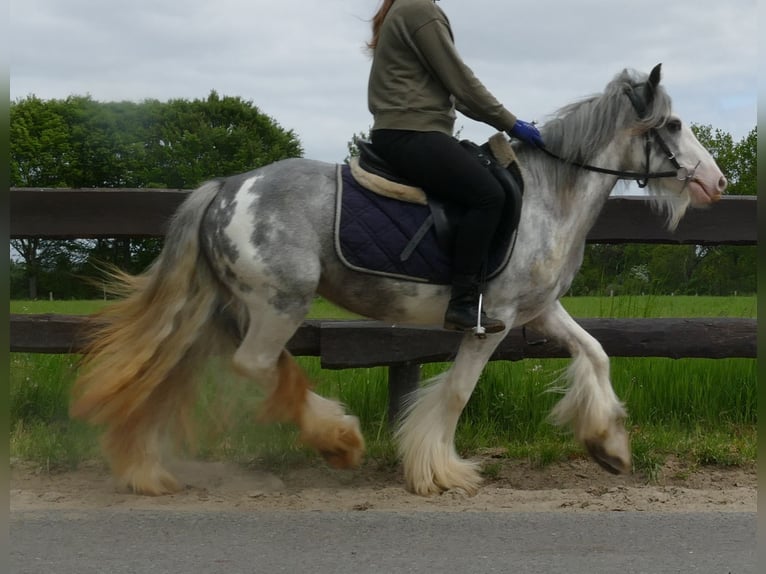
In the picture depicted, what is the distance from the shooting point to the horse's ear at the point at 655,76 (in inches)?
192

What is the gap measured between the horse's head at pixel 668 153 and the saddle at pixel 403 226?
77 cm

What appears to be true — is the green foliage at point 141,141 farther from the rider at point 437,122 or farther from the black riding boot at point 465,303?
the black riding boot at point 465,303

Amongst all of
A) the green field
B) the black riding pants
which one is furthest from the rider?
the green field

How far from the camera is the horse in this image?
477cm

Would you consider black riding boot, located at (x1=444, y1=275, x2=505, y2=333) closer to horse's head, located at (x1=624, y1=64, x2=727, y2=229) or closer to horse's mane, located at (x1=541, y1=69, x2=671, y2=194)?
horse's mane, located at (x1=541, y1=69, x2=671, y2=194)

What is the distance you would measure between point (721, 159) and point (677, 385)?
1.91 m

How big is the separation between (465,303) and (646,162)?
1.28 meters

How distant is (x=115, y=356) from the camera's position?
493cm

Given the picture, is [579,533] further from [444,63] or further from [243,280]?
[444,63]

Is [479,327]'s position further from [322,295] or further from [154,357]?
[154,357]

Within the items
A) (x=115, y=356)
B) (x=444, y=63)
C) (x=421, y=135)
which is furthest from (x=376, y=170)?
(x=115, y=356)

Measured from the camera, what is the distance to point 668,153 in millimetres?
5012

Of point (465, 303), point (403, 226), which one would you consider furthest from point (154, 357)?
point (465, 303)

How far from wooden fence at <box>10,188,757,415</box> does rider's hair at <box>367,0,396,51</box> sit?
1567mm
